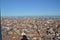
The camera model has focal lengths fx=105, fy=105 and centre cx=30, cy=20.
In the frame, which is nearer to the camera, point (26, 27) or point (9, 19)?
point (9, 19)

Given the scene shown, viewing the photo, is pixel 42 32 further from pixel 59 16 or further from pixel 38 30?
pixel 59 16

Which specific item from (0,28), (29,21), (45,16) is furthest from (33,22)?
(0,28)

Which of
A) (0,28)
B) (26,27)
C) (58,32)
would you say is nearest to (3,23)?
(0,28)

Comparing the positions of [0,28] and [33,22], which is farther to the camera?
[33,22]

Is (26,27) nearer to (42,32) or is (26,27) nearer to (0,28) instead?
(42,32)

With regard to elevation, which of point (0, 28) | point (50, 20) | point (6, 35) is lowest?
point (6, 35)

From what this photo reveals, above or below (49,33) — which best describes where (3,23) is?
above
